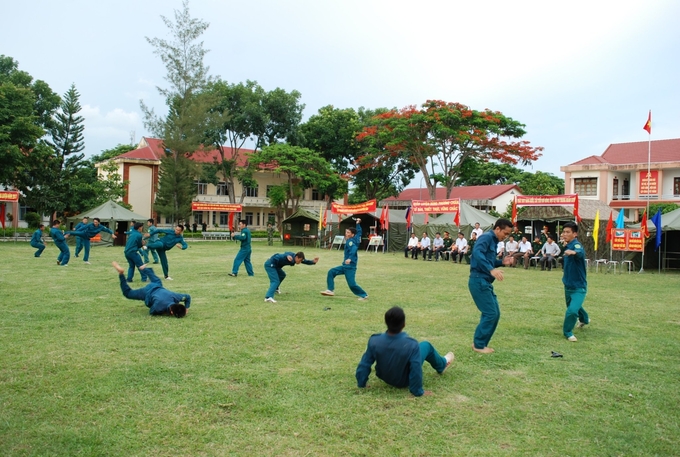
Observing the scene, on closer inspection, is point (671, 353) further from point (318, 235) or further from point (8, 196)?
point (8, 196)

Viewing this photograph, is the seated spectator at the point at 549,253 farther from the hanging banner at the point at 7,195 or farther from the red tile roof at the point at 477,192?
the hanging banner at the point at 7,195

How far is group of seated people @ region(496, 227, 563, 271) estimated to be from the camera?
794 inches

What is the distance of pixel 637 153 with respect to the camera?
4144 centimetres

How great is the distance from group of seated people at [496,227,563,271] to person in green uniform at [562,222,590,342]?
1188 cm

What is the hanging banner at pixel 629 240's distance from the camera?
64.0ft

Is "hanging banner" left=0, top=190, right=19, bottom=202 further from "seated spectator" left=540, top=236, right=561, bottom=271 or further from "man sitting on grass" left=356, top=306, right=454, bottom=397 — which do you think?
"man sitting on grass" left=356, top=306, right=454, bottom=397

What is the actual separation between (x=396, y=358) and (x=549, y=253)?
1697 cm

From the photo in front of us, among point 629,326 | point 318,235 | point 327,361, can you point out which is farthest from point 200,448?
point 318,235

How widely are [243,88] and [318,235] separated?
59.9 feet

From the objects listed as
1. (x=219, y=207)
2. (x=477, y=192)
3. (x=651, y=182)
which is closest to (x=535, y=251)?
(x=651, y=182)

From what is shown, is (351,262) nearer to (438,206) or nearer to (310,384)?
(310,384)

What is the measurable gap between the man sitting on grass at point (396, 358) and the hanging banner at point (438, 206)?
20518 mm

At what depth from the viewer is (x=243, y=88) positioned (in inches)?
1770

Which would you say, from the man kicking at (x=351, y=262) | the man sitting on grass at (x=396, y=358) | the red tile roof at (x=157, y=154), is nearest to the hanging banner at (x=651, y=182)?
the red tile roof at (x=157, y=154)
